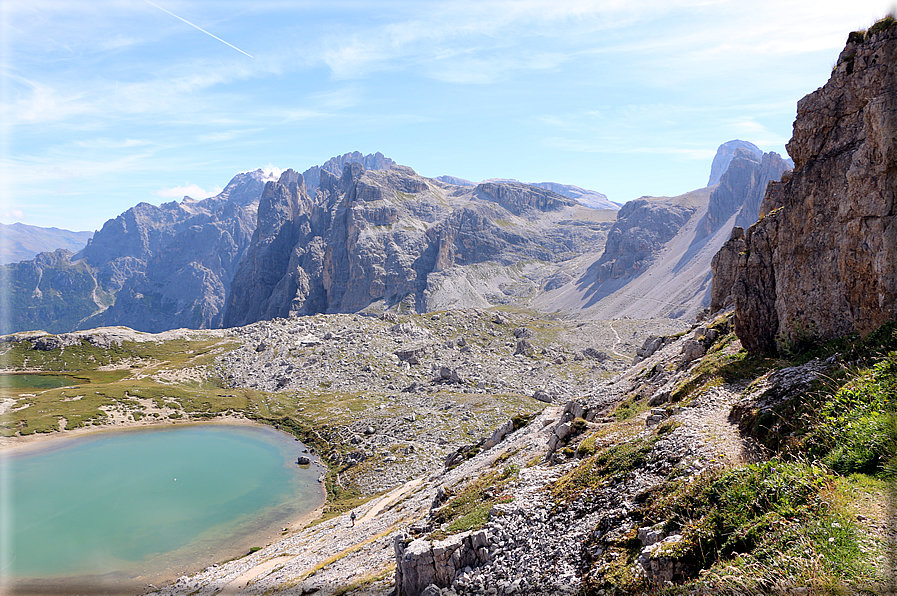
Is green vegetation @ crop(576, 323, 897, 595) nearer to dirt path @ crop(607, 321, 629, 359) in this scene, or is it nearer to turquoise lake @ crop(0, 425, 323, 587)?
turquoise lake @ crop(0, 425, 323, 587)

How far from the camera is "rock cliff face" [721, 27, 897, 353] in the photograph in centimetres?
1630

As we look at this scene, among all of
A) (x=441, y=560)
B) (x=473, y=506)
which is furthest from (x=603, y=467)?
(x=441, y=560)

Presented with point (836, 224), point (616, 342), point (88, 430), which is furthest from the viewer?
point (616, 342)

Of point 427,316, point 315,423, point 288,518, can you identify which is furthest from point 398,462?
point 427,316

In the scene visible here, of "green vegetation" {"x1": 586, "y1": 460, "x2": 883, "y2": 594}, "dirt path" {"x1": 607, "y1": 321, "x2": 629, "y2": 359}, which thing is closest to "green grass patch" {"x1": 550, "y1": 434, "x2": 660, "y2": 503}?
"green vegetation" {"x1": 586, "y1": 460, "x2": 883, "y2": 594}

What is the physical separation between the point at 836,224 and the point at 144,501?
261 ft

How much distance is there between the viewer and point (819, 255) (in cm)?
1975

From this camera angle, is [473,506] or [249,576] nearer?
[473,506]

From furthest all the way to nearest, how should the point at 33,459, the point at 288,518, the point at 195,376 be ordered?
the point at 195,376 < the point at 33,459 < the point at 288,518

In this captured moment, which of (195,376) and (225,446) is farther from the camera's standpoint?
(195,376)

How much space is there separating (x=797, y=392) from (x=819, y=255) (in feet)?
29.2

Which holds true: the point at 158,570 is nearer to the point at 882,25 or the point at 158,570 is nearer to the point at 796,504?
the point at 796,504

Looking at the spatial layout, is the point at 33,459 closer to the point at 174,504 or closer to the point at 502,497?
the point at 174,504

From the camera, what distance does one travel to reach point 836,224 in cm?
1880
